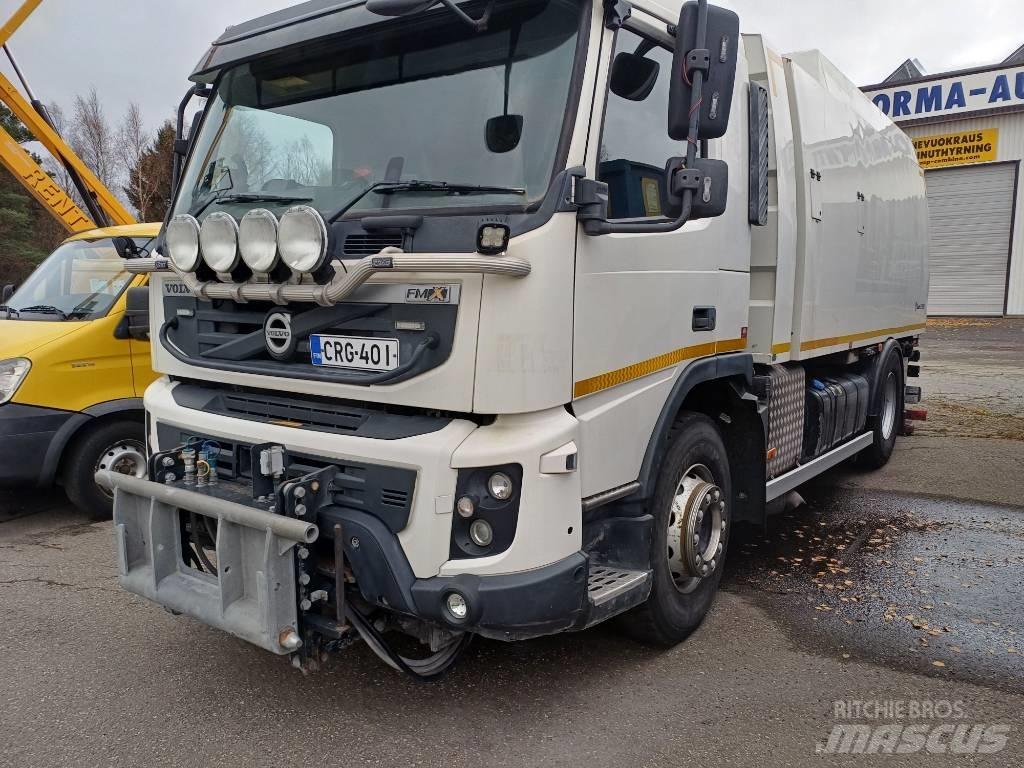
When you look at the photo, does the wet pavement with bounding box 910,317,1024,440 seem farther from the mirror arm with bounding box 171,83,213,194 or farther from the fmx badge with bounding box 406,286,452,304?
the mirror arm with bounding box 171,83,213,194

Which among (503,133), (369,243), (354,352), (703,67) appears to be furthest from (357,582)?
(703,67)

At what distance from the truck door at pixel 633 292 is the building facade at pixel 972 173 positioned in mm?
23820

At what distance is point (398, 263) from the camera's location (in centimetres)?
A: 280

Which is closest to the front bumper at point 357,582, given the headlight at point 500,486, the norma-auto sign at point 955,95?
the headlight at point 500,486

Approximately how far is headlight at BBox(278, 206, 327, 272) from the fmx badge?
0.35m

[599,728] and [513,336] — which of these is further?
[599,728]

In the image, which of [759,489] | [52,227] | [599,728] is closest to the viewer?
[599,728]

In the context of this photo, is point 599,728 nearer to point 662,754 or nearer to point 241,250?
point 662,754

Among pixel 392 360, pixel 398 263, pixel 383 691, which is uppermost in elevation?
pixel 398 263

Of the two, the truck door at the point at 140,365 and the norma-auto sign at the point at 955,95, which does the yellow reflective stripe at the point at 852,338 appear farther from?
the norma-auto sign at the point at 955,95

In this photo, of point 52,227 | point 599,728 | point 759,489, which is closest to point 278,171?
point 599,728

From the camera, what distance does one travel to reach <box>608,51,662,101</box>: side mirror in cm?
321

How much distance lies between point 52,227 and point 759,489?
35.2 m

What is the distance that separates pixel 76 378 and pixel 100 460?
61 cm
